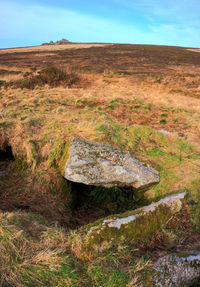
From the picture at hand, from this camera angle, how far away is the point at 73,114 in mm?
7031

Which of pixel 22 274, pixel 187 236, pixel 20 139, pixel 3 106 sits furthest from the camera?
pixel 3 106

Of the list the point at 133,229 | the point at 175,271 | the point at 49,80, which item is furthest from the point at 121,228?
the point at 49,80

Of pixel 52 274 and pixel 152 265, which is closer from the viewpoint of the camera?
pixel 52 274

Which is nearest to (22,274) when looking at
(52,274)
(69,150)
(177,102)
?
(52,274)

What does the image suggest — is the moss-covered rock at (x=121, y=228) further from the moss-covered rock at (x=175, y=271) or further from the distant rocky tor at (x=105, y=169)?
the distant rocky tor at (x=105, y=169)

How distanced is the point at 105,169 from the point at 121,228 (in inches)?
55.8

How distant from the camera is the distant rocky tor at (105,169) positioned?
4551mm

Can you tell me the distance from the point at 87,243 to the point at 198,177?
9.36 feet

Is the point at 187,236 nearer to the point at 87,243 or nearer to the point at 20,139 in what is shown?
the point at 87,243

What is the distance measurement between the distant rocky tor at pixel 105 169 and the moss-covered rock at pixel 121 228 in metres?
0.72

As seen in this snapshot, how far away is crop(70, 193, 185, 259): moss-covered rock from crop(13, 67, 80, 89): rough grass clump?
32.2 ft

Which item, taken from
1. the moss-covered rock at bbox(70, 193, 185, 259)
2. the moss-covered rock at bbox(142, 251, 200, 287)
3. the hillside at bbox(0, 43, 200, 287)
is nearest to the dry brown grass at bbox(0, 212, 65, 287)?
the hillside at bbox(0, 43, 200, 287)

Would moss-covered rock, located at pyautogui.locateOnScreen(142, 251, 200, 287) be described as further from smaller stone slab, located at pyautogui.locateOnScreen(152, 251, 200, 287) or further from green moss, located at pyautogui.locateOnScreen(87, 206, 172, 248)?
green moss, located at pyautogui.locateOnScreen(87, 206, 172, 248)

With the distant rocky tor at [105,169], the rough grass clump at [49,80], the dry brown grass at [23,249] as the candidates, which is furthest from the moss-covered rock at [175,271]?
the rough grass clump at [49,80]
